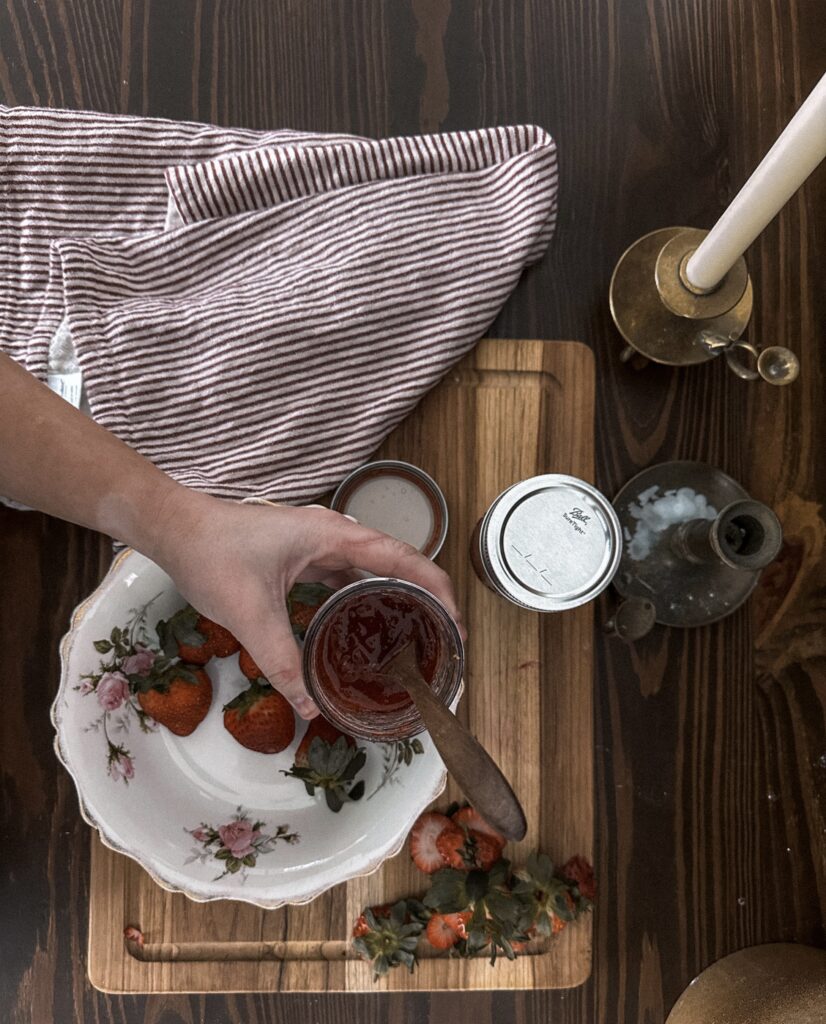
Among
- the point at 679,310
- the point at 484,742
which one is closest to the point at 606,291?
the point at 679,310

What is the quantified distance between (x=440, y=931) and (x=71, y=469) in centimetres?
49

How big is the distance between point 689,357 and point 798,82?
323 mm

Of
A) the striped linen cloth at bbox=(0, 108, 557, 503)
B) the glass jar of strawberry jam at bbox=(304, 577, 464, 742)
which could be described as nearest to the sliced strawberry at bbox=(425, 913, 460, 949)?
the glass jar of strawberry jam at bbox=(304, 577, 464, 742)

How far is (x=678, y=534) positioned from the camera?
723 mm

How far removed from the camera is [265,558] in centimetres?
58

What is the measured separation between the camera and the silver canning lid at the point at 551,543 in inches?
25.7

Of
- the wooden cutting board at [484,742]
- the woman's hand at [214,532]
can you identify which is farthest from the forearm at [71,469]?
the wooden cutting board at [484,742]

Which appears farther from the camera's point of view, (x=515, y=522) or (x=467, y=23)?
(x=467, y=23)

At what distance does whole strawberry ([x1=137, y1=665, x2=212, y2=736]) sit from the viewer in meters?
0.66

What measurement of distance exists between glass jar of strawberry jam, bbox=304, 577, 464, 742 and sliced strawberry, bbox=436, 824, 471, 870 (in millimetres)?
173

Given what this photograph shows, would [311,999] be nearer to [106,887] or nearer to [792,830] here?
[106,887]

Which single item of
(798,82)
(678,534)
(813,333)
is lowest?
(678,534)

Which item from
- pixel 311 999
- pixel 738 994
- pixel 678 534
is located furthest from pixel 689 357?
pixel 311 999

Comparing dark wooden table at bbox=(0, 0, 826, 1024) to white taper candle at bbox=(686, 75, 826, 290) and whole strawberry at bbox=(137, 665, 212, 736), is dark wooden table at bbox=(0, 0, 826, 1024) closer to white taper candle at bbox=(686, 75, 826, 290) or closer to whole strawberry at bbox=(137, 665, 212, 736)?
white taper candle at bbox=(686, 75, 826, 290)
